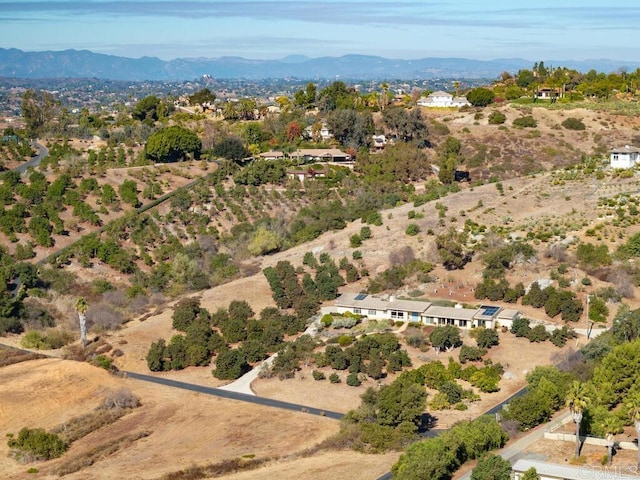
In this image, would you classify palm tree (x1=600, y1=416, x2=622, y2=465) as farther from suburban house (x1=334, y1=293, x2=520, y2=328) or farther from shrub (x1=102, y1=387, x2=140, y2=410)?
shrub (x1=102, y1=387, x2=140, y2=410)

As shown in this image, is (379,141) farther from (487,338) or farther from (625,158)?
(487,338)

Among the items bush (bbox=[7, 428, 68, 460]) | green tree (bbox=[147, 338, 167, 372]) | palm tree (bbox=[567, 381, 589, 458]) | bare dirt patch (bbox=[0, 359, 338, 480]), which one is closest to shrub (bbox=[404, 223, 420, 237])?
green tree (bbox=[147, 338, 167, 372])

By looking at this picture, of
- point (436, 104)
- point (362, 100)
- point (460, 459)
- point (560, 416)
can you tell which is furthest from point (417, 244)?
point (436, 104)

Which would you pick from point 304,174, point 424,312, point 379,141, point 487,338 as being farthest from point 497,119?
point 487,338

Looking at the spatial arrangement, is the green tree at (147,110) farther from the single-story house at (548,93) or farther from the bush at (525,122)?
the single-story house at (548,93)

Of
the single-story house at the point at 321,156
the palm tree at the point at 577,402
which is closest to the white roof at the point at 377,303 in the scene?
the palm tree at the point at 577,402

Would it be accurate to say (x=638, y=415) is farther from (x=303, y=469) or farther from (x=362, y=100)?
(x=362, y=100)
